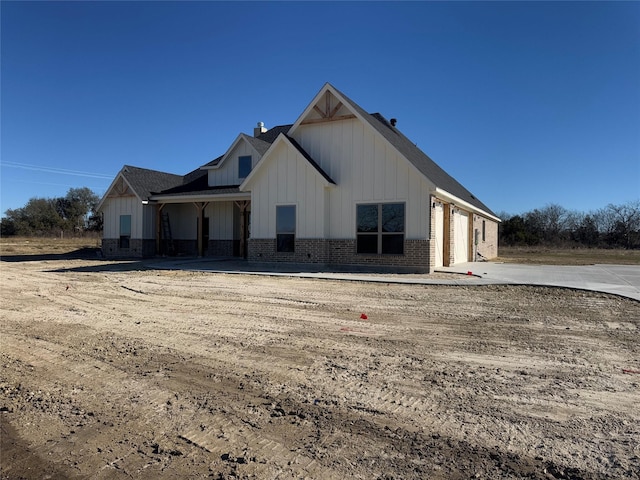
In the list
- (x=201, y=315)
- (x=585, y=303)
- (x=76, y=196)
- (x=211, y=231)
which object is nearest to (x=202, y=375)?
(x=201, y=315)

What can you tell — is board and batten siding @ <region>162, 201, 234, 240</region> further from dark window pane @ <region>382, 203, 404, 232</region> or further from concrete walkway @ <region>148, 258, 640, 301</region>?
dark window pane @ <region>382, 203, 404, 232</region>

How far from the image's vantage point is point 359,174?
16609 millimetres

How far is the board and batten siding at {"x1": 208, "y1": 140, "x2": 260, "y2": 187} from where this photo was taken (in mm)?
22594

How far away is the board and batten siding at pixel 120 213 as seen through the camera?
24.2 meters

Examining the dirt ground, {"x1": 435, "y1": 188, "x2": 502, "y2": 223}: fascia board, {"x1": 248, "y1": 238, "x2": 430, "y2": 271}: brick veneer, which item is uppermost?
{"x1": 435, "y1": 188, "x2": 502, "y2": 223}: fascia board

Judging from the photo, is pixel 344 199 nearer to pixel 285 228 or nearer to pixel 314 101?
pixel 285 228

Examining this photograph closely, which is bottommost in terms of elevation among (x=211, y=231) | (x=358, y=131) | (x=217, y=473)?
(x=217, y=473)

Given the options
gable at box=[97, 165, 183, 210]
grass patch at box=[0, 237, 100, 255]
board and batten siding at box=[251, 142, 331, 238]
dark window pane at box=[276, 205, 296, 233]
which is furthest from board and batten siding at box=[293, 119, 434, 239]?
grass patch at box=[0, 237, 100, 255]

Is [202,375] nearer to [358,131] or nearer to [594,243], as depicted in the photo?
[358,131]

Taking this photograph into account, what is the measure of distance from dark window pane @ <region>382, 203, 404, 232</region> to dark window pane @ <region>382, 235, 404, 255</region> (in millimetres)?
261

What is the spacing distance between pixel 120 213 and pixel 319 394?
78.9ft

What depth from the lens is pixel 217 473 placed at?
9.02ft

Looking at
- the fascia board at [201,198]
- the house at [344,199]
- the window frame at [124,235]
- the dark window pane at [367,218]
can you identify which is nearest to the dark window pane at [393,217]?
the house at [344,199]

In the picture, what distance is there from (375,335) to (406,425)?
9.57ft
